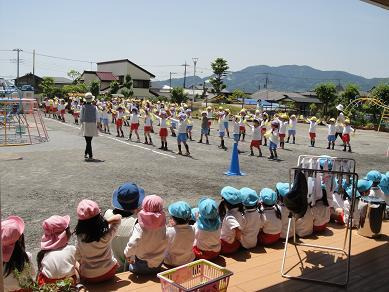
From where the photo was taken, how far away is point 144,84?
2594 inches

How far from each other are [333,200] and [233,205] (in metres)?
2.18

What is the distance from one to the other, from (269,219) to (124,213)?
6.21ft

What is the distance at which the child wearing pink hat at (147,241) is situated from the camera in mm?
4039

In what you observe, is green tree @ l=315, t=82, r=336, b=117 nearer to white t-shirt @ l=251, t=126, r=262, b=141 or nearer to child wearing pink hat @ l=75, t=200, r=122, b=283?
white t-shirt @ l=251, t=126, r=262, b=141

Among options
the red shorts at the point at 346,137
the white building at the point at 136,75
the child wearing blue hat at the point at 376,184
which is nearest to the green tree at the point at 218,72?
the white building at the point at 136,75

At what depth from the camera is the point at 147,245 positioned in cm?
408

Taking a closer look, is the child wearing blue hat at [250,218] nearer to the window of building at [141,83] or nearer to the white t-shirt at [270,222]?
the white t-shirt at [270,222]

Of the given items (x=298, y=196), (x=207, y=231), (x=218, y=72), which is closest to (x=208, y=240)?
(x=207, y=231)

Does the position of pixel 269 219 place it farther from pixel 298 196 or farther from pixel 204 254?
pixel 204 254

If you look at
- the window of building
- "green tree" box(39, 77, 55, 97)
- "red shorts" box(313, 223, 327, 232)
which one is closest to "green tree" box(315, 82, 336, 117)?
"green tree" box(39, 77, 55, 97)

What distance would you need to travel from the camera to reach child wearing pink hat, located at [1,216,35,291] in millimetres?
3070

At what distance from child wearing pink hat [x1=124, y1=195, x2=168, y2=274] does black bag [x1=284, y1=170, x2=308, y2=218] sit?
1.46 metres

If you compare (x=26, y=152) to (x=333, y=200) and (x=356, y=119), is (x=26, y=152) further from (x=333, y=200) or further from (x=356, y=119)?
(x=356, y=119)

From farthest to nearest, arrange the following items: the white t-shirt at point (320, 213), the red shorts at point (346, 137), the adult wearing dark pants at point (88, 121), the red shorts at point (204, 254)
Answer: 1. the red shorts at point (346, 137)
2. the adult wearing dark pants at point (88, 121)
3. the white t-shirt at point (320, 213)
4. the red shorts at point (204, 254)
